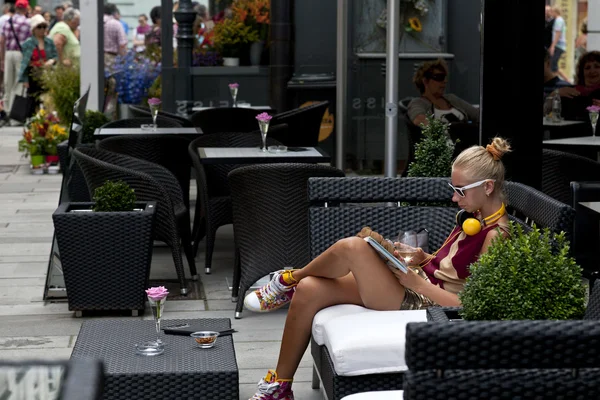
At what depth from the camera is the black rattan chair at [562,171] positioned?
248 inches

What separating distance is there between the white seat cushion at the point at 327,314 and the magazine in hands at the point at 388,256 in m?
0.19

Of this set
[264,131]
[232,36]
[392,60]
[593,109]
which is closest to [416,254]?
[593,109]

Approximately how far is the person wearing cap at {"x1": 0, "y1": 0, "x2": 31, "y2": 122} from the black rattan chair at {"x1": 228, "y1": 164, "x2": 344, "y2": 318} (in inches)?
476

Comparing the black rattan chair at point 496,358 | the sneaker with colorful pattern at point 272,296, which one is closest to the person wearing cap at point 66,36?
the sneaker with colorful pattern at point 272,296

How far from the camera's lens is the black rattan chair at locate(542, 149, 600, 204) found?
248 inches

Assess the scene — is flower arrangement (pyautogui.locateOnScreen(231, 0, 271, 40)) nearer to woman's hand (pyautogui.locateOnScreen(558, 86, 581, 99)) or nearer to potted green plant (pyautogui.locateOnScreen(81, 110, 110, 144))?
potted green plant (pyautogui.locateOnScreen(81, 110, 110, 144))

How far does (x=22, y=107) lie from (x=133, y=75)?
599cm

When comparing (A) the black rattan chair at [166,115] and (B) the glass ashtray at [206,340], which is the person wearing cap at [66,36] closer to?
(A) the black rattan chair at [166,115]

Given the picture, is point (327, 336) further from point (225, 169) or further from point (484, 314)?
point (225, 169)

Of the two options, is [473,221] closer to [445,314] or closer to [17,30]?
[445,314]

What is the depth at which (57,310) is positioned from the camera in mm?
5918

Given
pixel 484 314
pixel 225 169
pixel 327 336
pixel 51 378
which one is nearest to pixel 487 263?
pixel 484 314

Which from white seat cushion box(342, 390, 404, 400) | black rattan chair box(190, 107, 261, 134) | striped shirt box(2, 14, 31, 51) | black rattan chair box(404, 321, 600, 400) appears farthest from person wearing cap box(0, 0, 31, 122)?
black rattan chair box(404, 321, 600, 400)

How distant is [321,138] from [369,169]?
1.25 meters
